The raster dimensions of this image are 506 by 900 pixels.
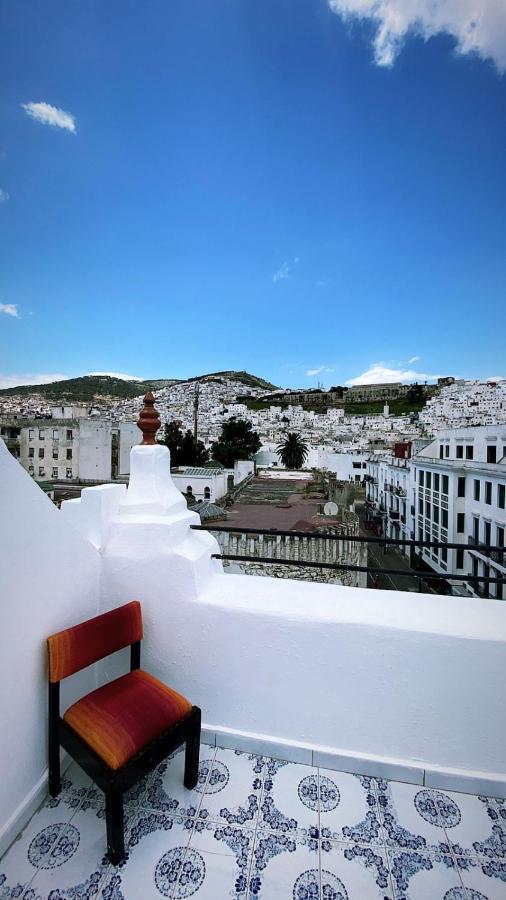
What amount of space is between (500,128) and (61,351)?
52.7ft

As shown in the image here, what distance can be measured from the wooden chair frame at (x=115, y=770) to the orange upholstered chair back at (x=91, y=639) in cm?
9

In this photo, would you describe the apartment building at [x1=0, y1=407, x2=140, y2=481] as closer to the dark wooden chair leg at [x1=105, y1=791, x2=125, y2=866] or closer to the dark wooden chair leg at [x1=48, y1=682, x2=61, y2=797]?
the dark wooden chair leg at [x1=48, y1=682, x2=61, y2=797]

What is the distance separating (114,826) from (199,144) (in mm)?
10794

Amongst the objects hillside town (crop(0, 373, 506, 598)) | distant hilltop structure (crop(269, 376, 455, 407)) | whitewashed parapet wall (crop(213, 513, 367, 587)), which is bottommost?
whitewashed parapet wall (crop(213, 513, 367, 587))

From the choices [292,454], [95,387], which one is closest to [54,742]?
[292,454]

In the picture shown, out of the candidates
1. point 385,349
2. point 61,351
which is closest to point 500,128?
point 61,351

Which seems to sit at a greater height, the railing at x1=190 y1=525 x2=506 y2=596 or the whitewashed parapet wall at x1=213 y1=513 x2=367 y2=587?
the railing at x1=190 y1=525 x2=506 y2=596

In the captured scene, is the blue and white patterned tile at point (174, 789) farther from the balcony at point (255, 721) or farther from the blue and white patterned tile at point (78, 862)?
the blue and white patterned tile at point (78, 862)

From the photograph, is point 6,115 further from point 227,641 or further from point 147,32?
point 227,641

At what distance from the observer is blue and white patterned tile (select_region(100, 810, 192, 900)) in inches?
50.1

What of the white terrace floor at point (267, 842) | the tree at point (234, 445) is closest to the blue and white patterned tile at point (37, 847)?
the white terrace floor at point (267, 842)

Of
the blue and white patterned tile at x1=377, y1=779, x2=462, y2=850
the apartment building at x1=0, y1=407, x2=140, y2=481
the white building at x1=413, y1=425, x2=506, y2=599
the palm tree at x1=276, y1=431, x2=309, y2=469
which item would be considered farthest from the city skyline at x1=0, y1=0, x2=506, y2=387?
the palm tree at x1=276, y1=431, x2=309, y2=469

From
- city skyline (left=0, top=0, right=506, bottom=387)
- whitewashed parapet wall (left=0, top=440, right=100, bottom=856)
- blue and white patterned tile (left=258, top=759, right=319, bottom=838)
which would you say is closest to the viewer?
whitewashed parapet wall (left=0, top=440, right=100, bottom=856)

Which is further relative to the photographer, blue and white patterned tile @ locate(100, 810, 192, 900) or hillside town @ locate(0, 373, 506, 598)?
hillside town @ locate(0, 373, 506, 598)
